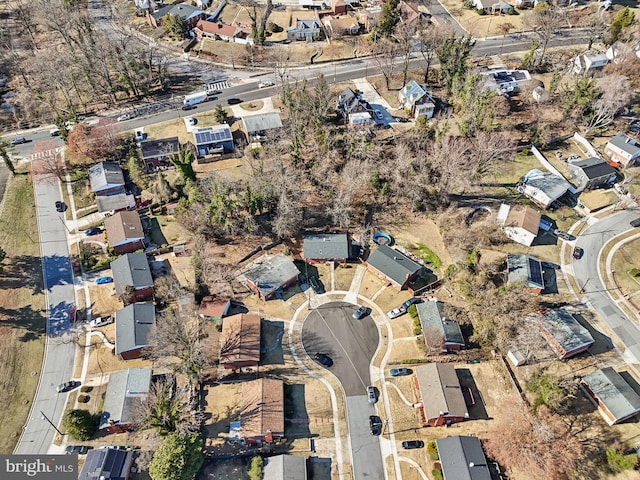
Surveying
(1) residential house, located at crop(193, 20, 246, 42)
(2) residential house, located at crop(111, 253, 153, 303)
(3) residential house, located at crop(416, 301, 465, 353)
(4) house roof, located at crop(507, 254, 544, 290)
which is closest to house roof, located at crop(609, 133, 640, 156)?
(4) house roof, located at crop(507, 254, 544, 290)

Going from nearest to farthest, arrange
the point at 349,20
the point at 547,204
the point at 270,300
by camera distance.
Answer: the point at 270,300 < the point at 547,204 < the point at 349,20

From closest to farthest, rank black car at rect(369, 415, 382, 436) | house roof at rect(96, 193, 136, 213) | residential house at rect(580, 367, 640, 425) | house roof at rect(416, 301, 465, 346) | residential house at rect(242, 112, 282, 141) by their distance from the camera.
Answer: residential house at rect(580, 367, 640, 425) → black car at rect(369, 415, 382, 436) → house roof at rect(416, 301, 465, 346) → house roof at rect(96, 193, 136, 213) → residential house at rect(242, 112, 282, 141)

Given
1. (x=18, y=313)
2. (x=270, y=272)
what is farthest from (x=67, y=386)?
(x=270, y=272)

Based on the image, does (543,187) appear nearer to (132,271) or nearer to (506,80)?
(506,80)

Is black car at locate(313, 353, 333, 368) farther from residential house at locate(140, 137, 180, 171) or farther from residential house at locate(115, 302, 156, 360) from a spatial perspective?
residential house at locate(140, 137, 180, 171)

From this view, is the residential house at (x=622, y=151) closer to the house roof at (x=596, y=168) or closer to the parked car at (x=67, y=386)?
the house roof at (x=596, y=168)

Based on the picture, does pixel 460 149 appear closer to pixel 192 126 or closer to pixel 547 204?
pixel 547 204

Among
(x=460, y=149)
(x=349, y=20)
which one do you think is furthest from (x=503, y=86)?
(x=349, y=20)
